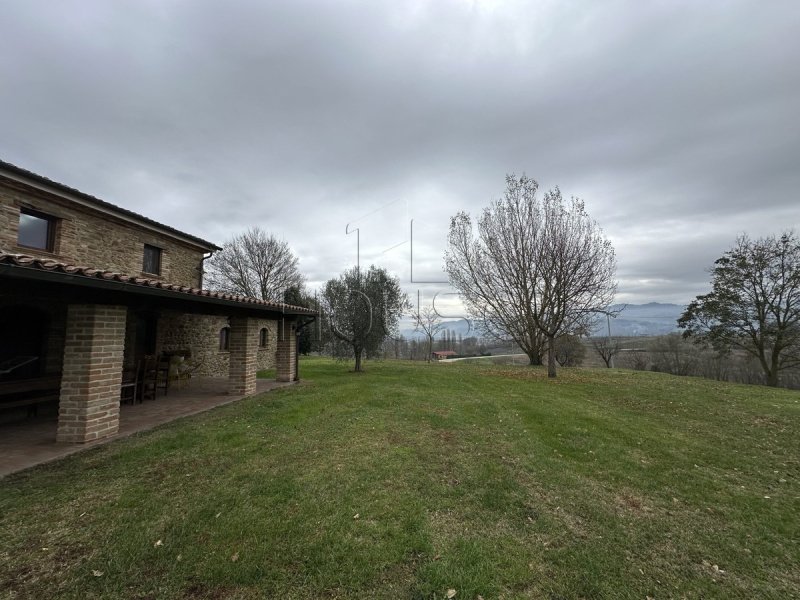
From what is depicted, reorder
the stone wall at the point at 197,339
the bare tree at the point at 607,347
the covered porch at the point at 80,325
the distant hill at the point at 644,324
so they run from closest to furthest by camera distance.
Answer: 1. the covered porch at the point at 80,325
2. the stone wall at the point at 197,339
3. the distant hill at the point at 644,324
4. the bare tree at the point at 607,347

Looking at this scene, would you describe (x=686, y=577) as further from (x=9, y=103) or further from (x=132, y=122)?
(x=9, y=103)

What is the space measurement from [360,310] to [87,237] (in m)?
8.49

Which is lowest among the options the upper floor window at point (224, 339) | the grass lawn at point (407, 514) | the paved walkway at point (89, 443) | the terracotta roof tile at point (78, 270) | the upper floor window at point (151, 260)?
the grass lawn at point (407, 514)

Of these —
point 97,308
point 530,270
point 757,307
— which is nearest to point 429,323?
point 530,270

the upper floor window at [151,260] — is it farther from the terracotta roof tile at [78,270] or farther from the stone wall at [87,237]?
the terracotta roof tile at [78,270]

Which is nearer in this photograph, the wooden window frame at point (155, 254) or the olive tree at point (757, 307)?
the wooden window frame at point (155, 254)

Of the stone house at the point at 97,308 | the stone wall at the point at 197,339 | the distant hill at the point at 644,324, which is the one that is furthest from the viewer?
the distant hill at the point at 644,324

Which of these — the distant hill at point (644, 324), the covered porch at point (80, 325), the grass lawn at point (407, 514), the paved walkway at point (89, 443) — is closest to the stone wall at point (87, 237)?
the covered porch at point (80, 325)

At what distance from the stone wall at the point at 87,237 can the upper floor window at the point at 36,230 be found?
0.40 feet

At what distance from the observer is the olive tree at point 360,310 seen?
14.0m

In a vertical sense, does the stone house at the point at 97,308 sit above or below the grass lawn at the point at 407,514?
above

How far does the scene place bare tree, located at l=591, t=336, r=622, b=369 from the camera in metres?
30.7

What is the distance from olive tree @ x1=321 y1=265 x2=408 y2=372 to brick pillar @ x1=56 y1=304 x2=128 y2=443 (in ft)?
31.0

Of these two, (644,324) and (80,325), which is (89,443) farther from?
(644,324)
